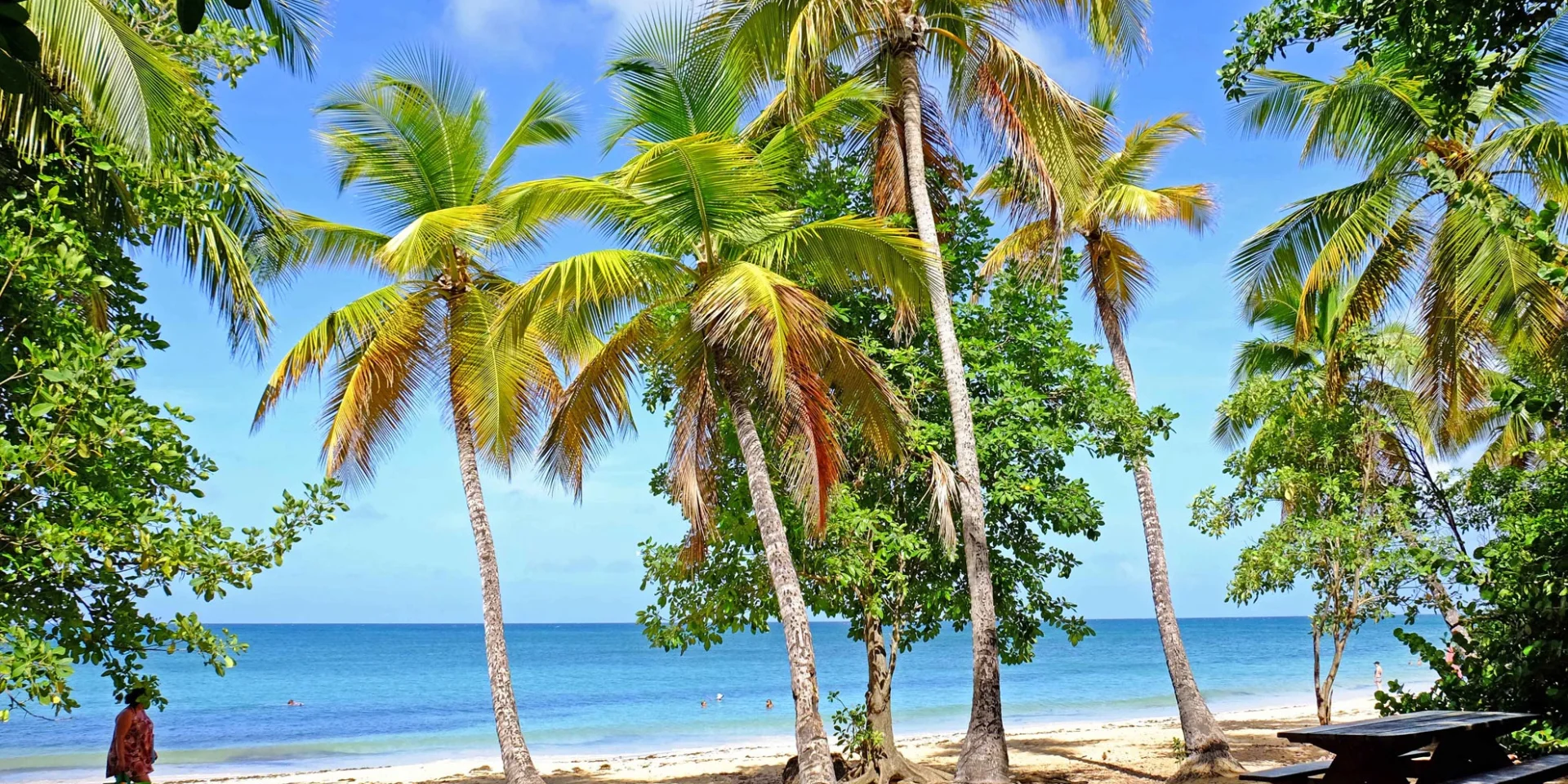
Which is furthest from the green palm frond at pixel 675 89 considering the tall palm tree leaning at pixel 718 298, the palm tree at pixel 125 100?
the palm tree at pixel 125 100

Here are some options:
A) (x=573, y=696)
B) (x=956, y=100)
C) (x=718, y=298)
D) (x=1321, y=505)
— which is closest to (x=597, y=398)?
(x=718, y=298)

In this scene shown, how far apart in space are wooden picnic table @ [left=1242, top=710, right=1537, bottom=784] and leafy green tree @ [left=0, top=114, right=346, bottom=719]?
580 centimetres

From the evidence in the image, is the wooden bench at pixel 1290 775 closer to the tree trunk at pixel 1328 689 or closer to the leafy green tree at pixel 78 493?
the leafy green tree at pixel 78 493

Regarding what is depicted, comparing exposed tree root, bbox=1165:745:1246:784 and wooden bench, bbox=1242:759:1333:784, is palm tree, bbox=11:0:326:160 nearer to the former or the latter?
wooden bench, bbox=1242:759:1333:784

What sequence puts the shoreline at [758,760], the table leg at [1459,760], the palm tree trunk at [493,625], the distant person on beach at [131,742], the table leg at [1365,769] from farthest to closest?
the shoreline at [758,760] → the palm tree trunk at [493,625] → the distant person on beach at [131,742] → the table leg at [1459,760] → the table leg at [1365,769]

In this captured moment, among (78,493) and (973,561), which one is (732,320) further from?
(78,493)

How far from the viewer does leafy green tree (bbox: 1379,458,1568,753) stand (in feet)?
22.0

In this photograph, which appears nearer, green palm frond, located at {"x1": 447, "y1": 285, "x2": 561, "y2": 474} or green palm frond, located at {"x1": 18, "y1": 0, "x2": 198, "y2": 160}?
green palm frond, located at {"x1": 18, "y1": 0, "x2": 198, "y2": 160}

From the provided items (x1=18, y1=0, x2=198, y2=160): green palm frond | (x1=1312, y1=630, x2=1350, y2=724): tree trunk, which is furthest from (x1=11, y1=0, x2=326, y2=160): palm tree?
(x1=1312, y1=630, x2=1350, y2=724): tree trunk

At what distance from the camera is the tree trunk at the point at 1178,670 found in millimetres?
12125

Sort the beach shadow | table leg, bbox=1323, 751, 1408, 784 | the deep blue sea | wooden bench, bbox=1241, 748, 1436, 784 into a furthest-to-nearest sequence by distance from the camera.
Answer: the deep blue sea < the beach shadow < wooden bench, bbox=1241, 748, 1436, 784 < table leg, bbox=1323, 751, 1408, 784

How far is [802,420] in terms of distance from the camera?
9.45 meters

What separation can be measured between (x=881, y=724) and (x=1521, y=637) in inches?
246

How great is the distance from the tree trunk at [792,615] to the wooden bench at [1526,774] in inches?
179
